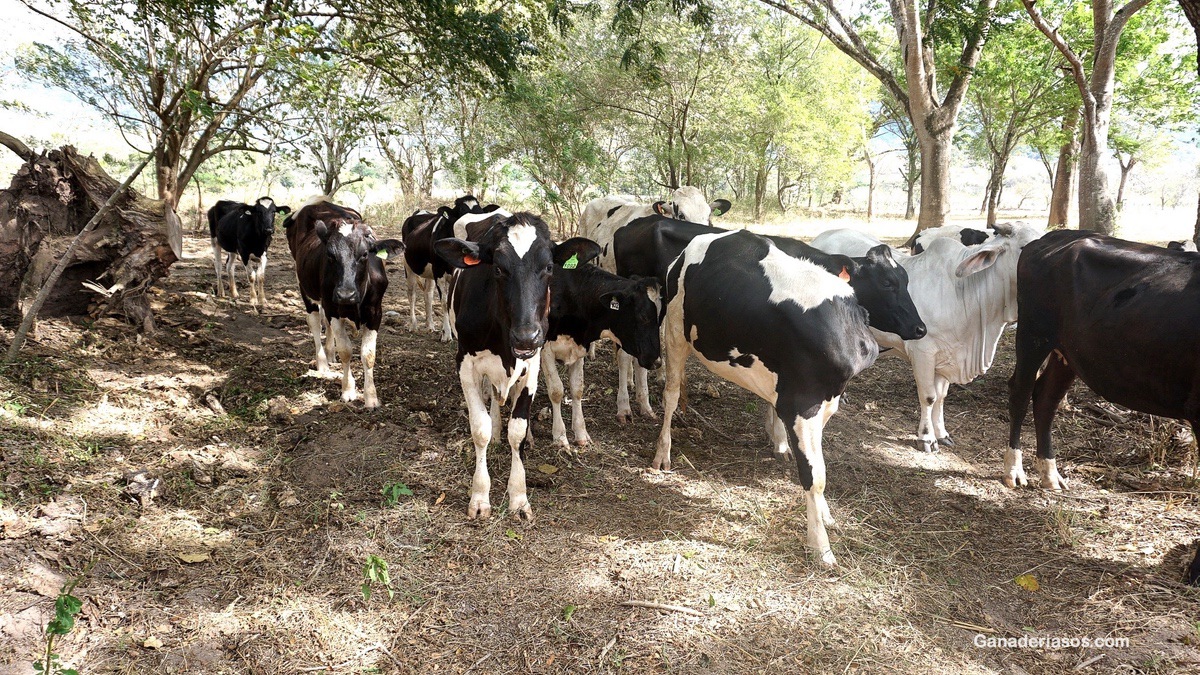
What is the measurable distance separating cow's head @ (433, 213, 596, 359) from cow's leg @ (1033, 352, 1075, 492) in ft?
13.7

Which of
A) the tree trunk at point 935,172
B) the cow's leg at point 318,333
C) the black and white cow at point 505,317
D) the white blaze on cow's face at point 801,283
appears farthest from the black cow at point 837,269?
the tree trunk at point 935,172

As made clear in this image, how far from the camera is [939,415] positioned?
6391 mm

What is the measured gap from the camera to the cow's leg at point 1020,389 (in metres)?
5.35

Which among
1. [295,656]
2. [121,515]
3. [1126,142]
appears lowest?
[295,656]

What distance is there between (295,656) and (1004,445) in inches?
246

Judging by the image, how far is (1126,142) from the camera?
23.3 meters

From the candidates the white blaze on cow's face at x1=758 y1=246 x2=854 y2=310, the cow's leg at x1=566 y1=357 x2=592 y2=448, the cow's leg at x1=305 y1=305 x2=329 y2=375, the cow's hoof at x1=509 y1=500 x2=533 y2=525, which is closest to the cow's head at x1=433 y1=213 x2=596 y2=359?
the cow's hoof at x1=509 y1=500 x2=533 y2=525

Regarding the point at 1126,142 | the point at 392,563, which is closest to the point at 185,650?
the point at 392,563

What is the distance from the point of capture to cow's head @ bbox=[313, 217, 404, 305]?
6234mm

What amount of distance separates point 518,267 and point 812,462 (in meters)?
2.30

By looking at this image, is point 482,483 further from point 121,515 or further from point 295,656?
point 121,515

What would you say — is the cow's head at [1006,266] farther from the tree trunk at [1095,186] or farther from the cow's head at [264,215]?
the cow's head at [264,215]

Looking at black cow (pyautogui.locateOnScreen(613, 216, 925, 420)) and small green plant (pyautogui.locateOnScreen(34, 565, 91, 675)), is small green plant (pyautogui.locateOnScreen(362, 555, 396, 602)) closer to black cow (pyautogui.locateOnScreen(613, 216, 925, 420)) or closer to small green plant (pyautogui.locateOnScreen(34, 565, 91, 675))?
small green plant (pyautogui.locateOnScreen(34, 565, 91, 675))

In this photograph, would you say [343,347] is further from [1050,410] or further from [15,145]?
[1050,410]
